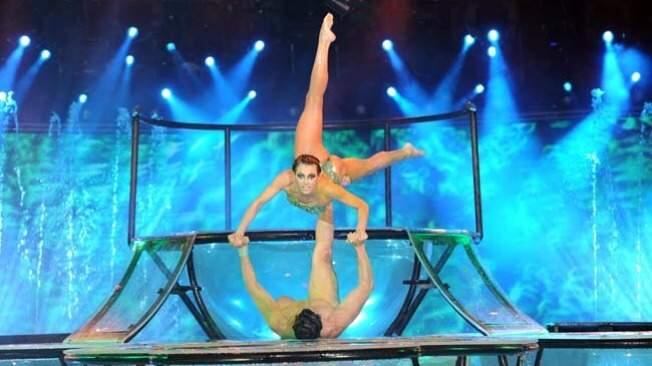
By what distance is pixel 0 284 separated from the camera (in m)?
9.61

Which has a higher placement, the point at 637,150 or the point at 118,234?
the point at 637,150

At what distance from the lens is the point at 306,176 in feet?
10.5

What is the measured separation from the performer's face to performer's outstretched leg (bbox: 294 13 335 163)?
0.33 m

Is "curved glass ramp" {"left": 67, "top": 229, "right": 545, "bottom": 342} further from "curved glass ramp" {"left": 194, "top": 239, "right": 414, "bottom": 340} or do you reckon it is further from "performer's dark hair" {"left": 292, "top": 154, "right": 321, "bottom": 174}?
"performer's dark hair" {"left": 292, "top": 154, "right": 321, "bottom": 174}

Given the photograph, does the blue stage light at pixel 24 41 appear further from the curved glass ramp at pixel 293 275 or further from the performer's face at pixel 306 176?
the performer's face at pixel 306 176

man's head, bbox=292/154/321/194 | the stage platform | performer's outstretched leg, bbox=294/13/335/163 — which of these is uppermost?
performer's outstretched leg, bbox=294/13/335/163

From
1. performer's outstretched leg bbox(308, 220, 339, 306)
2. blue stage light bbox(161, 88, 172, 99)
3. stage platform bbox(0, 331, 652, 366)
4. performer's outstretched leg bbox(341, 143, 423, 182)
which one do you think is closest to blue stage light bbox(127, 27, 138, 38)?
blue stage light bbox(161, 88, 172, 99)

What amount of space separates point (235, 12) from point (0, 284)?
407 centimetres

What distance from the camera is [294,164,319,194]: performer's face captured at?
3.19m

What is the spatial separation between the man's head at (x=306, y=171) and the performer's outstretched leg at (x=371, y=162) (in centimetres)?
43

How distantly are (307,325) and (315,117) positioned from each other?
3.38 feet

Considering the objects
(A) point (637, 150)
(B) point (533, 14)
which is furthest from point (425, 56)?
(A) point (637, 150)

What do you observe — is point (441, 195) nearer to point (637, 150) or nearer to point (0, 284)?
point (637, 150)

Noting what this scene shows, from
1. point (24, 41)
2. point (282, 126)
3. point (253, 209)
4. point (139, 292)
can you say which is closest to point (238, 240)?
point (253, 209)
